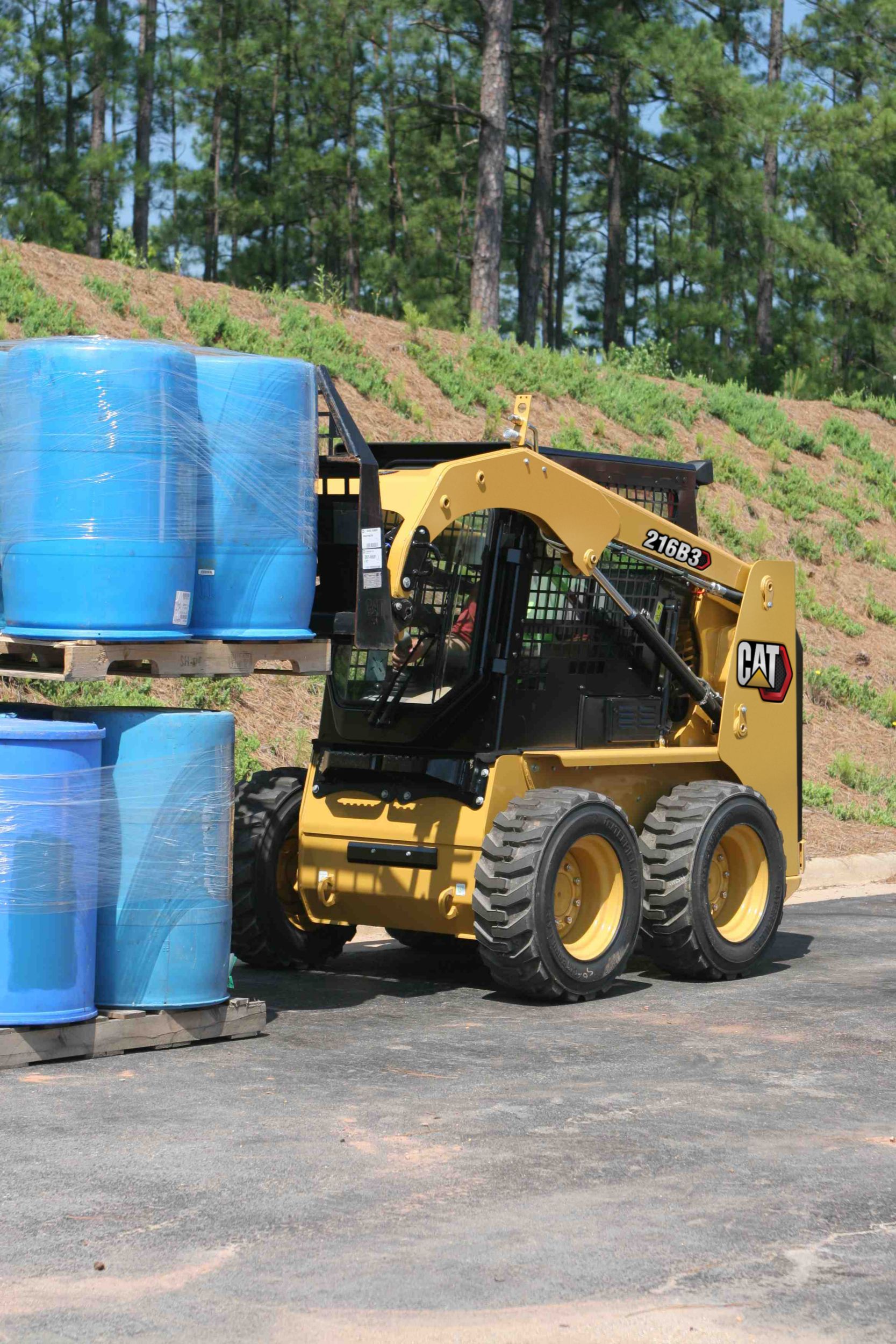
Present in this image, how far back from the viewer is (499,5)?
2417 cm

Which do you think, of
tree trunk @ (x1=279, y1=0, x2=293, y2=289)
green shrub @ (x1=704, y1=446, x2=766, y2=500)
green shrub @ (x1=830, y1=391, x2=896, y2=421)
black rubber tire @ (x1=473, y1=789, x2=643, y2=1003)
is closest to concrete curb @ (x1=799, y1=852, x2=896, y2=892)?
black rubber tire @ (x1=473, y1=789, x2=643, y2=1003)

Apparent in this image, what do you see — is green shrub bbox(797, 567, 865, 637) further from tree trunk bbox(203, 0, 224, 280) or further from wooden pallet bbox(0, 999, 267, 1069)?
tree trunk bbox(203, 0, 224, 280)

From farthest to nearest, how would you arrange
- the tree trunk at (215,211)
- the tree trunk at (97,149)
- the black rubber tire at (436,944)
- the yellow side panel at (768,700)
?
the tree trunk at (215,211) → the tree trunk at (97,149) → the black rubber tire at (436,944) → the yellow side panel at (768,700)

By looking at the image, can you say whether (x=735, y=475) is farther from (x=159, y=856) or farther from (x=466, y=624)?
(x=159, y=856)

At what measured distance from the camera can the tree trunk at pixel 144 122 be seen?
105 feet

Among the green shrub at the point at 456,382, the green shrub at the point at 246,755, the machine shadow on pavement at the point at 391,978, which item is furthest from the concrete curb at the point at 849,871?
the green shrub at the point at 456,382

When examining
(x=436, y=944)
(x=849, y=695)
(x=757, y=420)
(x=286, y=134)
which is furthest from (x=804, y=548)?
(x=286, y=134)

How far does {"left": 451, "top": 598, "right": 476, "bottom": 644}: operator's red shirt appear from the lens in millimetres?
8883

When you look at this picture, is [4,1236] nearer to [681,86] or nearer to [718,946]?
[718,946]

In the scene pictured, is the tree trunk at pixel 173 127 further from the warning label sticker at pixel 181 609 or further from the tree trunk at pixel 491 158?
the warning label sticker at pixel 181 609

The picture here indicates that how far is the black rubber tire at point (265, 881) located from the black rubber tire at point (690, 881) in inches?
68.4

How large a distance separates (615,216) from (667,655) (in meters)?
34.9

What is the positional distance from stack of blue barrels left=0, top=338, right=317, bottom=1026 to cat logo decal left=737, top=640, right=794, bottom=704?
3.44 meters

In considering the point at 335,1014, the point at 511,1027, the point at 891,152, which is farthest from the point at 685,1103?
the point at 891,152
